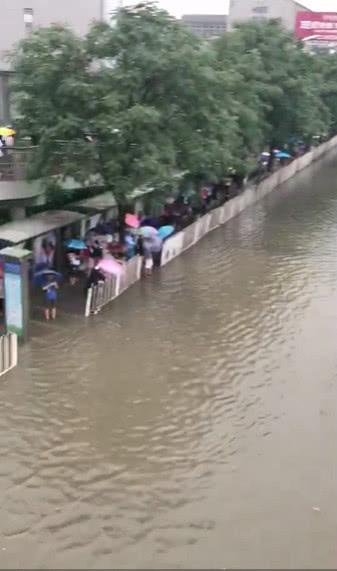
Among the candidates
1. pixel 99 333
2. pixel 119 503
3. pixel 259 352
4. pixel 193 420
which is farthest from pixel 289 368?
pixel 119 503

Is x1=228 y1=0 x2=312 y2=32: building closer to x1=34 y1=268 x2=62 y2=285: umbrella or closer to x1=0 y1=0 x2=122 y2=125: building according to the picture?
x1=0 y1=0 x2=122 y2=125: building

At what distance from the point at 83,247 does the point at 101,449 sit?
7701 millimetres

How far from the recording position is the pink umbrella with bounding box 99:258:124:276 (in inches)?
609

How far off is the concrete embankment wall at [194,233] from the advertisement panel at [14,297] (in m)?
2.12

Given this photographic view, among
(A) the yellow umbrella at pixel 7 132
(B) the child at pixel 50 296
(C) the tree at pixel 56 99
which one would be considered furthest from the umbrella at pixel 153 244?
(A) the yellow umbrella at pixel 7 132

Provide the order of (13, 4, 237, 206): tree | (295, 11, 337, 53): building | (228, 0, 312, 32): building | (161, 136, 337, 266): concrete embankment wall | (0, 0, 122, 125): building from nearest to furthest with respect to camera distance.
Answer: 1. (13, 4, 237, 206): tree
2. (161, 136, 337, 266): concrete embankment wall
3. (0, 0, 122, 125): building
4. (295, 11, 337, 53): building
5. (228, 0, 312, 32): building

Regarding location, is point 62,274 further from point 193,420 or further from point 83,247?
point 193,420

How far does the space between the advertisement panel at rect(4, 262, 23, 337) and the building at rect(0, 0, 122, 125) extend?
12.4 metres

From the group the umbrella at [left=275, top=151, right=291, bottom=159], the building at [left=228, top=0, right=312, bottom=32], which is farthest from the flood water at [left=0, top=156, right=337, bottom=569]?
the building at [left=228, top=0, right=312, bottom=32]

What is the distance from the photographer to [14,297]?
1302cm

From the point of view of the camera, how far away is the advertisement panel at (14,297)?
1285 centimetres

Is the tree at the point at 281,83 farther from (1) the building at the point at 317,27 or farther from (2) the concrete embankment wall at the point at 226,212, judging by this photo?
(1) the building at the point at 317,27

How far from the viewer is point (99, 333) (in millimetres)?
14117

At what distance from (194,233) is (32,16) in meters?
11.4
